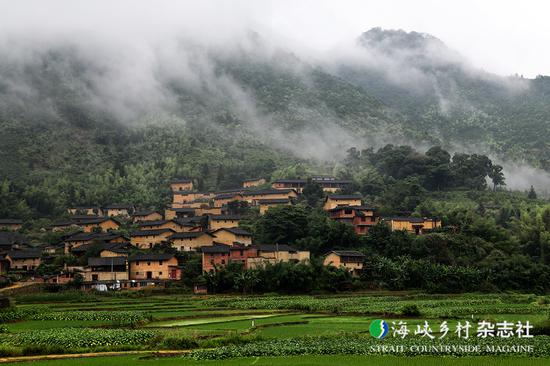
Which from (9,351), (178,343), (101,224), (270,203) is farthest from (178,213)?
(9,351)

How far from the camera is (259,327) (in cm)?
3541

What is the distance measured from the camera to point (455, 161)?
289 ft

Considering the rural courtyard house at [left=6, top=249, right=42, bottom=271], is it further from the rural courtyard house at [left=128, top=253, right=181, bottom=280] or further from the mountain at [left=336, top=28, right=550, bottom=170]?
the mountain at [left=336, top=28, right=550, bottom=170]

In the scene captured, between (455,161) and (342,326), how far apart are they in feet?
188

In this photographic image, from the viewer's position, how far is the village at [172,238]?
57.2 meters

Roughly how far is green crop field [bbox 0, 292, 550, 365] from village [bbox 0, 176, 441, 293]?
6.21m

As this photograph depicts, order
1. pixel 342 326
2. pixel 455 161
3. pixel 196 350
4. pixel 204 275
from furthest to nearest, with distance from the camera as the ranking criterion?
pixel 455 161 → pixel 204 275 → pixel 342 326 → pixel 196 350

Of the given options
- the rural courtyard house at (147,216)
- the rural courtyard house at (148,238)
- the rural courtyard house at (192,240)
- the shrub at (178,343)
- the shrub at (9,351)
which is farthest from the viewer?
the rural courtyard house at (147,216)

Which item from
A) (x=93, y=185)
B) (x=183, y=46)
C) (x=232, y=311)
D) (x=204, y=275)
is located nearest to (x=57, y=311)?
(x=232, y=311)

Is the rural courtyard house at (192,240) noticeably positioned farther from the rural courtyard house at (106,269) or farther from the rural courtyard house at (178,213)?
the rural courtyard house at (178,213)

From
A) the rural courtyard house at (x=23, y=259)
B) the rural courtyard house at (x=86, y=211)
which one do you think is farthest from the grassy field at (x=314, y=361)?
Answer: the rural courtyard house at (x=86, y=211)

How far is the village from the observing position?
188 ft

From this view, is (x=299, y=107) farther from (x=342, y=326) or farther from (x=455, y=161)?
(x=342, y=326)

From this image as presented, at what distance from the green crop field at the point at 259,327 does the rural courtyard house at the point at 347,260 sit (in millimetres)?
6185
